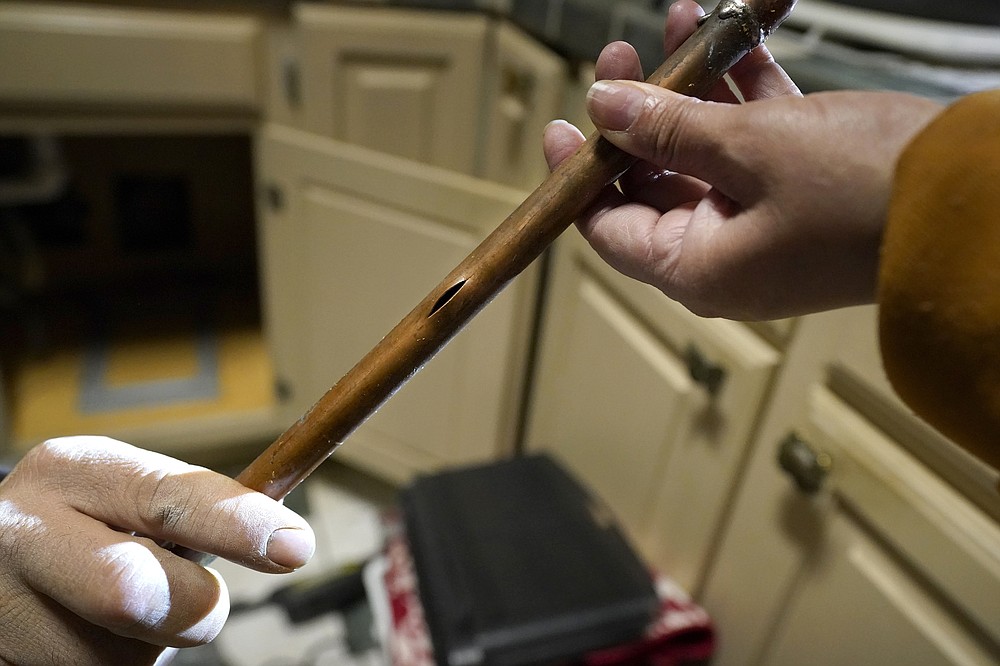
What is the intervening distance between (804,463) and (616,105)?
41 cm

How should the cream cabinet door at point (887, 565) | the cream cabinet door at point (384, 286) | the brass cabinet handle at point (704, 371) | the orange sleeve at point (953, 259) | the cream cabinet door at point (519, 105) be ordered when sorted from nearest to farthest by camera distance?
Result: the orange sleeve at point (953, 259), the cream cabinet door at point (887, 565), the brass cabinet handle at point (704, 371), the cream cabinet door at point (519, 105), the cream cabinet door at point (384, 286)

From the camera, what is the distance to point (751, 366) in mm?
672

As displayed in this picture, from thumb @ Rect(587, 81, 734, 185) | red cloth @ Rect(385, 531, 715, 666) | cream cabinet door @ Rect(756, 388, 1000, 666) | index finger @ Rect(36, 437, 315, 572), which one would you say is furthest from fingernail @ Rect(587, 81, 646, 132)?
red cloth @ Rect(385, 531, 715, 666)

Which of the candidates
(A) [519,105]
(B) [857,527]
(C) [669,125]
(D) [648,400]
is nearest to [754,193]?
(C) [669,125]

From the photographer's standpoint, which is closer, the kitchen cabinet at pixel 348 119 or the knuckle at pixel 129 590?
the knuckle at pixel 129 590

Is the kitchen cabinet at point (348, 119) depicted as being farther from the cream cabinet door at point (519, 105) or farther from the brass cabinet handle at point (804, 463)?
the brass cabinet handle at point (804, 463)

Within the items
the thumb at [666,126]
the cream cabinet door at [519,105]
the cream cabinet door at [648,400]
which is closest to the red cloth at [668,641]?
the cream cabinet door at [648,400]

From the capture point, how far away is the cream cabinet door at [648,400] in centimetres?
71

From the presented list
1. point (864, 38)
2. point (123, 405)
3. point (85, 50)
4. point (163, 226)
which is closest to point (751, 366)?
point (864, 38)

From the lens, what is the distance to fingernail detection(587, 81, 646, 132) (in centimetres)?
32

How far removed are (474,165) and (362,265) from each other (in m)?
0.22

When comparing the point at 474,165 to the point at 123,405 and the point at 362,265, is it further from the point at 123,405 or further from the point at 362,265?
the point at 123,405

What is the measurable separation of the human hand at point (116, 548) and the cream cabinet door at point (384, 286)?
558 mm

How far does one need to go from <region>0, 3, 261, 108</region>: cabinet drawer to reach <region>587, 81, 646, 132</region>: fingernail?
2.39 ft
